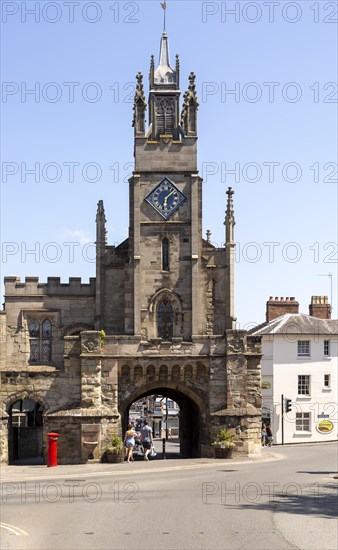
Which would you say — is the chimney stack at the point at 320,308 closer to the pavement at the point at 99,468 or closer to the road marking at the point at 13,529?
the pavement at the point at 99,468

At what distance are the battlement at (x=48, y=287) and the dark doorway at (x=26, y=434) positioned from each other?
18.4 feet

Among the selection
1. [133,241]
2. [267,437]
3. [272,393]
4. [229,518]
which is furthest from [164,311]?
[229,518]

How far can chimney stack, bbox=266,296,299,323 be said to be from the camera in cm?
6662

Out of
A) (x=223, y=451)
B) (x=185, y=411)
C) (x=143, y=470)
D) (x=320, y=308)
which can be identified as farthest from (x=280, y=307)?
(x=143, y=470)

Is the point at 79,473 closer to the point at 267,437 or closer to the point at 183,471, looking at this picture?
the point at 183,471

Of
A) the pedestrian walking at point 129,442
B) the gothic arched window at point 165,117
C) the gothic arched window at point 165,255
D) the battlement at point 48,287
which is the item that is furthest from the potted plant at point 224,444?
the gothic arched window at point 165,117

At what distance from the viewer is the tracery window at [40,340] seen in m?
46.2

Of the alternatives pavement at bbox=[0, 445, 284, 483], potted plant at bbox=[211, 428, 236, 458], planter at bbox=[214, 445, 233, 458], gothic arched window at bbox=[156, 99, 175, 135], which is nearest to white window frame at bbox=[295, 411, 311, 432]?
pavement at bbox=[0, 445, 284, 483]

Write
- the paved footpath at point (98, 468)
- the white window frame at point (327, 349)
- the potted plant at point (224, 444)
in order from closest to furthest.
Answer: the paved footpath at point (98, 468) → the potted plant at point (224, 444) → the white window frame at point (327, 349)

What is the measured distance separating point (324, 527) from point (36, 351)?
2901 centimetres

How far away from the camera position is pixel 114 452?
3934 centimetres

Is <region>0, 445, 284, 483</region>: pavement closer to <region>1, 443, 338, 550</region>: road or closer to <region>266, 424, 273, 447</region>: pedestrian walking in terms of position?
<region>1, 443, 338, 550</region>: road

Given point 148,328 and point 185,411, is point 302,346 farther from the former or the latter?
point 148,328

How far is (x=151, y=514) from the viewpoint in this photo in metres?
21.1
